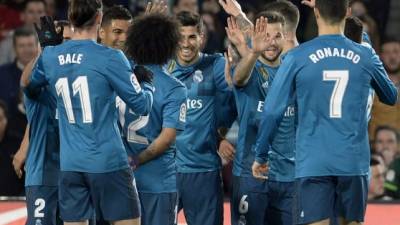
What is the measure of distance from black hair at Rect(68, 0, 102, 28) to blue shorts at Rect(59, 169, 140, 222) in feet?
2.98

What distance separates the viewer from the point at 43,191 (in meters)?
7.49

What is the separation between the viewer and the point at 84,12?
22.3 feet

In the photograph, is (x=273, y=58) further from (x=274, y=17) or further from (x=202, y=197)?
(x=202, y=197)

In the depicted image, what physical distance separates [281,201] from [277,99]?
5.07 ft

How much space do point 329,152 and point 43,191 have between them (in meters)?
2.04

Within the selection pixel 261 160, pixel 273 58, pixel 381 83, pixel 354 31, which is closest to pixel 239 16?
pixel 273 58

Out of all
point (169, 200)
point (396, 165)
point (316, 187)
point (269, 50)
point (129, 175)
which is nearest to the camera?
point (316, 187)

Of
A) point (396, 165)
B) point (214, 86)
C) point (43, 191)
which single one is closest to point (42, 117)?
point (43, 191)

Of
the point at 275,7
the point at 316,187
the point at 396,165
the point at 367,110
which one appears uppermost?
the point at 275,7

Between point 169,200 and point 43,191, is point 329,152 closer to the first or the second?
point 169,200

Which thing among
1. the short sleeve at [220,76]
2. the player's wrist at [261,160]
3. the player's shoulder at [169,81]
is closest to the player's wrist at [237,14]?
the short sleeve at [220,76]

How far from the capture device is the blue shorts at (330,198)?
647cm

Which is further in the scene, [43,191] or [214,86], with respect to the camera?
[214,86]

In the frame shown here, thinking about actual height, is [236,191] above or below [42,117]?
below
